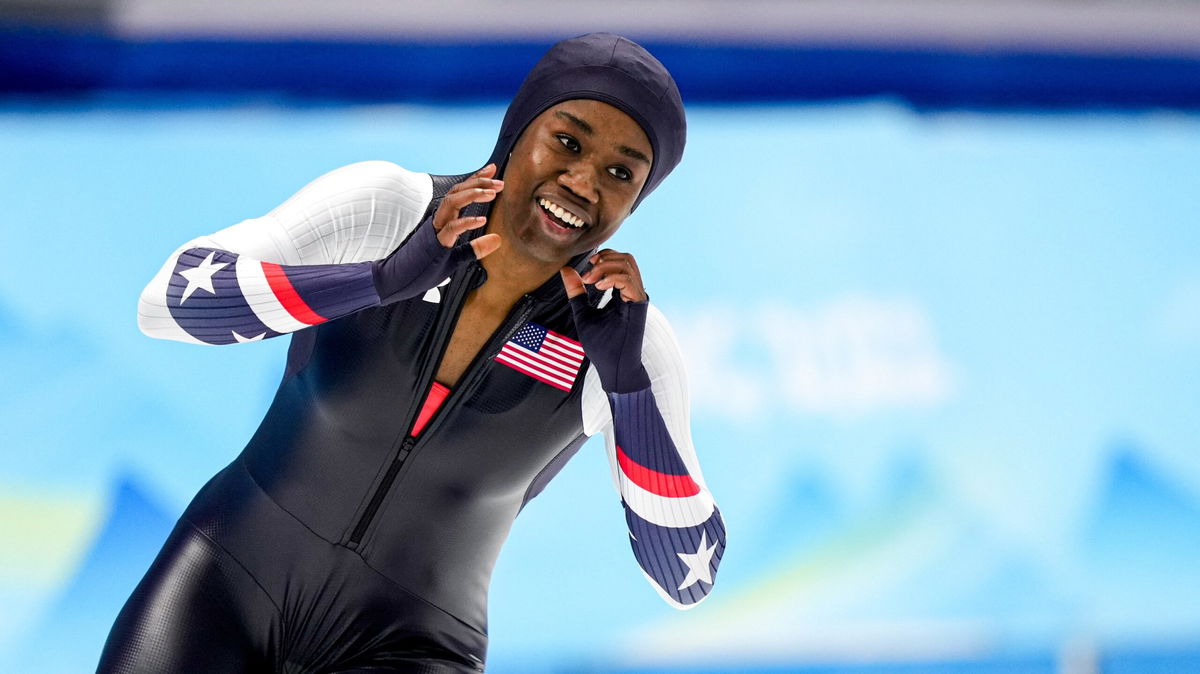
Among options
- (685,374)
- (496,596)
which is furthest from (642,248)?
(685,374)

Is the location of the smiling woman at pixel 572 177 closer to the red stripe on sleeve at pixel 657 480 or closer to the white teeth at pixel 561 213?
the white teeth at pixel 561 213

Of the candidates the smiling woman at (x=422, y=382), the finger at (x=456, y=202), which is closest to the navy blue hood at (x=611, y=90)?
the smiling woman at (x=422, y=382)

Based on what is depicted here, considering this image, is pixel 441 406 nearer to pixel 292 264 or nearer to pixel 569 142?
pixel 292 264

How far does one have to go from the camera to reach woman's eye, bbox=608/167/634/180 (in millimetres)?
1592

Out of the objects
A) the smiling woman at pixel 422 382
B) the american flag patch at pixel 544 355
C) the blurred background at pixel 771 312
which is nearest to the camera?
the smiling woman at pixel 422 382

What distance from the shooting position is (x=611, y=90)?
1584 millimetres

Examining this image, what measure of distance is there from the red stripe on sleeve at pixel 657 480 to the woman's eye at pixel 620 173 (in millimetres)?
394

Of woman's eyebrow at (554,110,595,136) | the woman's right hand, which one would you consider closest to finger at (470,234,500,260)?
the woman's right hand

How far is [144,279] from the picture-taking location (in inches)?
128

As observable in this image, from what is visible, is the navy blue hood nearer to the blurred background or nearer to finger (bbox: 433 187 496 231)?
finger (bbox: 433 187 496 231)

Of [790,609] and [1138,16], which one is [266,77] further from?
[1138,16]

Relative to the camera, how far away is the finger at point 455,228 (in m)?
1.42

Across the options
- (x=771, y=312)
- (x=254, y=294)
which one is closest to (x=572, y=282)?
(x=254, y=294)

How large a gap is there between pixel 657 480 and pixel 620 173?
1.47 ft
